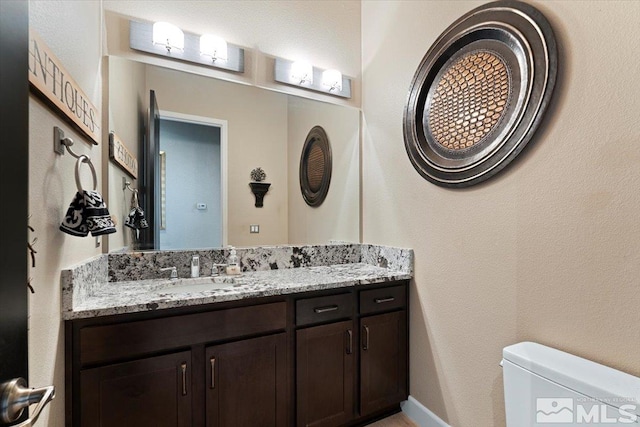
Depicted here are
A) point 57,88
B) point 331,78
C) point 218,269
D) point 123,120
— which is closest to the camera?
point 57,88

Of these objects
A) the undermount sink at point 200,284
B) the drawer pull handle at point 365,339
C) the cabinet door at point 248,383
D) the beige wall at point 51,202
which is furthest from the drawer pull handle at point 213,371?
the drawer pull handle at point 365,339

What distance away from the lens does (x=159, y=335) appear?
1290 millimetres

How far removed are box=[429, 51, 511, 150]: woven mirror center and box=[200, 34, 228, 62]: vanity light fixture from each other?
1358 mm

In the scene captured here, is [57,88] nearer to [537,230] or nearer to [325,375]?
[325,375]

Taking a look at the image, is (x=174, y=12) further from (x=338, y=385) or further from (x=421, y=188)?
(x=338, y=385)

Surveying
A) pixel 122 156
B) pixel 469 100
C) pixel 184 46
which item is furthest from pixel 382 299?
pixel 184 46

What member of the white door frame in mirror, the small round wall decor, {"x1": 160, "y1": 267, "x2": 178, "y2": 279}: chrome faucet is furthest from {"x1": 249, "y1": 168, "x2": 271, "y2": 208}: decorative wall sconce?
{"x1": 160, "y1": 267, "x2": 178, "y2": 279}: chrome faucet

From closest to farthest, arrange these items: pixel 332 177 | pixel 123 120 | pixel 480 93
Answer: pixel 480 93, pixel 123 120, pixel 332 177

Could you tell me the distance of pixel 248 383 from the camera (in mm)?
1463

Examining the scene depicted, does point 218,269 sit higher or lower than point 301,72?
lower

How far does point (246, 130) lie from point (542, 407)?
210 cm

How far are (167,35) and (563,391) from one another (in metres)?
2.50

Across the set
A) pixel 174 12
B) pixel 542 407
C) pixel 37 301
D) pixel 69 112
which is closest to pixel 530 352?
pixel 542 407

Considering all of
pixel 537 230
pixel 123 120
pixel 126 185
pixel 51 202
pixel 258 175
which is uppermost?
pixel 123 120
